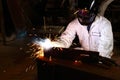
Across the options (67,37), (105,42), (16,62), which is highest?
(67,37)

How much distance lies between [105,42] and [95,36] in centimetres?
27

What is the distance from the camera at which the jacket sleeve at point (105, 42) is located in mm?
4559

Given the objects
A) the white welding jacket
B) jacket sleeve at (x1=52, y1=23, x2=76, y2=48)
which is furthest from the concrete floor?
jacket sleeve at (x1=52, y1=23, x2=76, y2=48)

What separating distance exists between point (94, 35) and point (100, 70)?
1.51 m

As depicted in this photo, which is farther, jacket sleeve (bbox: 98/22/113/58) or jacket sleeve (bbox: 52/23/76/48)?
jacket sleeve (bbox: 52/23/76/48)

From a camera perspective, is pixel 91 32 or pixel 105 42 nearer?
pixel 105 42

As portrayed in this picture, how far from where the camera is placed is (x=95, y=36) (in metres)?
4.80

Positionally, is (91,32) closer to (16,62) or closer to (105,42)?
(105,42)

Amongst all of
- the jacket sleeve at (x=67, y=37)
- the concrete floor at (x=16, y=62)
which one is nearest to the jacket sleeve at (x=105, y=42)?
the jacket sleeve at (x=67, y=37)

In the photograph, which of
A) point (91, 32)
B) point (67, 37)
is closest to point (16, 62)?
point (67, 37)

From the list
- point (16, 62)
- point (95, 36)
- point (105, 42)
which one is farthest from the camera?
point (16, 62)

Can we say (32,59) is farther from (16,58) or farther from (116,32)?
(116,32)

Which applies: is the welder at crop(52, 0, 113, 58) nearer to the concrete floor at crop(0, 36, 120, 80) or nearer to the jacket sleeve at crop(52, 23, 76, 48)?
the jacket sleeve at crop(52, 23, 76, 48)

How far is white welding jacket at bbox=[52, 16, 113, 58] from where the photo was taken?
15.1 ft
